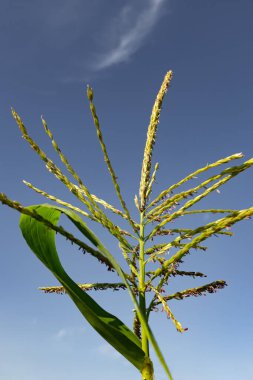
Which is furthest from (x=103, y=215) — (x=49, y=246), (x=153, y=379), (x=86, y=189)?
(x=153, y=379)

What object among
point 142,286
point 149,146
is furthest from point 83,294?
point 149,146

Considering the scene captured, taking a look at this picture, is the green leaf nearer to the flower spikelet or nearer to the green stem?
the green stem

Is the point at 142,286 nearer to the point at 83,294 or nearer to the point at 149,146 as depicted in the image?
the point at 83,294

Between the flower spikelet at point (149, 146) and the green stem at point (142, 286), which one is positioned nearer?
the green stem at point (142, 286)

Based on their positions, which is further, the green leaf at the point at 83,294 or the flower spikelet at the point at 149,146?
the flower spikelet at the point at 149,146

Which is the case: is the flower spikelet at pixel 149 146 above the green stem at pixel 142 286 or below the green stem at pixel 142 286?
Result: above

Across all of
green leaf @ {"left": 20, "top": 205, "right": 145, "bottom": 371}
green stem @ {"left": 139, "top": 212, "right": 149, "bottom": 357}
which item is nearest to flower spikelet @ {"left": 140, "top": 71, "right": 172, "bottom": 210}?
green stem @ {"left": 139, "top": 212, "right": 149, "bottom": 357}

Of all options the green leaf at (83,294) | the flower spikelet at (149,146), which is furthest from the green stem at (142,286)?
the flower spikelet at (149,146)

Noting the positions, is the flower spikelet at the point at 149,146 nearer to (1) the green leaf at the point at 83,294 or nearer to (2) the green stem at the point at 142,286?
(2) the green stem at the point at 142,286
